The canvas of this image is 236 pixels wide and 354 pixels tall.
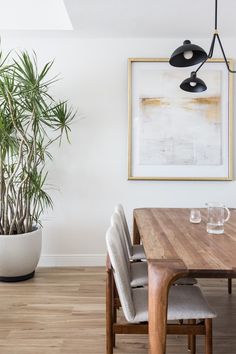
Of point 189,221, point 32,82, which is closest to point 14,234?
point 32,82

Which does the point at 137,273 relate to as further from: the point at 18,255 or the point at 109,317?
the point at 18,255

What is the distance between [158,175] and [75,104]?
46.1 inches

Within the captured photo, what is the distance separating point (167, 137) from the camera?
3.85 meters

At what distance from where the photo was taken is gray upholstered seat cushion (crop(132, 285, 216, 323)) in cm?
178

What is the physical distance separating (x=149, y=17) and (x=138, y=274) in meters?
2.31

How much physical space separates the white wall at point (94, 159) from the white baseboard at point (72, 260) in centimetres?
1

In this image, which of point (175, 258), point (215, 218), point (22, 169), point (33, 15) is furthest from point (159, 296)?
point (33, 15)

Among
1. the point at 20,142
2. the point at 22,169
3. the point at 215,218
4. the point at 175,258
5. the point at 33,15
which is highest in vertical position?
the point at 33,15

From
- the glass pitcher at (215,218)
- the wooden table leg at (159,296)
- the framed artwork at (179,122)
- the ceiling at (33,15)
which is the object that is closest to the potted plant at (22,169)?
the ceiling at (33,15)

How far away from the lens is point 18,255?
3.28 m

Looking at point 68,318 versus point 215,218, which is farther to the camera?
point 68,318

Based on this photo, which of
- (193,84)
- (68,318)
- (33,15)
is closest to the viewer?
(68,318)

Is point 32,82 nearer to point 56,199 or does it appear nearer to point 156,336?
point 56,199

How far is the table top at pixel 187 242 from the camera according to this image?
1.64 metres
